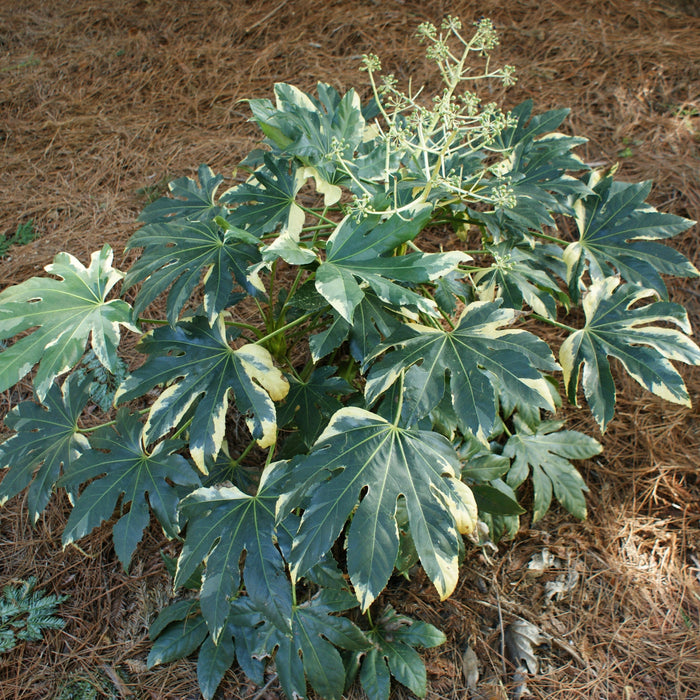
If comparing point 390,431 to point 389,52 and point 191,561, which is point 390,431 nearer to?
point 191,561

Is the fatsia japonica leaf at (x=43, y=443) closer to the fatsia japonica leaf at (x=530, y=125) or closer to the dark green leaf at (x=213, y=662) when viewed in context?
the dark green leaf at (x=213, y=662)

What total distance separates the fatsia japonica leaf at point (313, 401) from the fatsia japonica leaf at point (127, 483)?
32 centimetres

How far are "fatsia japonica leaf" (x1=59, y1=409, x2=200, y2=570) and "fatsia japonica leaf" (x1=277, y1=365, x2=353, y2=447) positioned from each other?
0.32 meters

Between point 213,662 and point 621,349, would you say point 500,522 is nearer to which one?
point 621,349

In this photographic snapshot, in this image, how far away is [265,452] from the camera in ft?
6.25

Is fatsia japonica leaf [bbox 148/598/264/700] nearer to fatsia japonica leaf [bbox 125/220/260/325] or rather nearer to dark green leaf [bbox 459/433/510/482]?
dark green leaf [bbox 459/433/510/482]

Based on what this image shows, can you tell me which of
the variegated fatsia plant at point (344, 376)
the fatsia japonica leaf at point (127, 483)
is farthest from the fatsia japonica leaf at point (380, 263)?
the fatsia japonica leaf at point (127, 483)

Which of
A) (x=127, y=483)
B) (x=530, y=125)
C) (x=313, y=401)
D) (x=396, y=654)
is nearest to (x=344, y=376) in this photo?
(x=313, y=401)

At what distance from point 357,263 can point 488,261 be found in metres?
1.22

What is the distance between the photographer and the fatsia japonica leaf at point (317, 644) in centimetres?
136

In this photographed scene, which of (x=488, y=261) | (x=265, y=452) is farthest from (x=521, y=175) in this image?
(x=265, y=452)

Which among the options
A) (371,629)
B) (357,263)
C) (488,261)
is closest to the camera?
(357,263)

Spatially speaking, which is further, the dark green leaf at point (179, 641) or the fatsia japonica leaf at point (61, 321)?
the dark green leaf at point (179, 641)

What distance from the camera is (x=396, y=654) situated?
1469 millimetres
